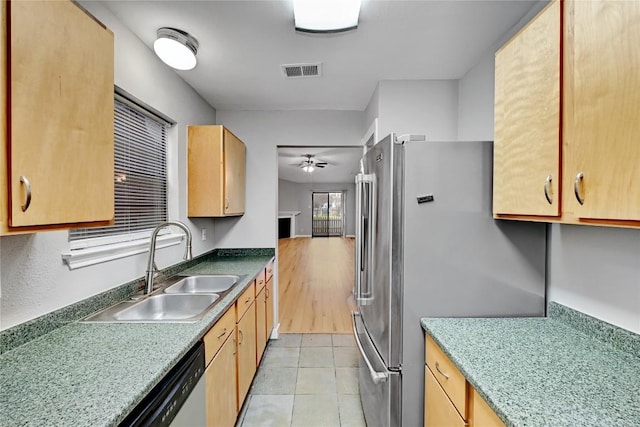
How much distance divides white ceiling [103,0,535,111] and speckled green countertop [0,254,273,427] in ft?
5.31

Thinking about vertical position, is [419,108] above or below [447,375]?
above

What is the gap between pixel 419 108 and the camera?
A: 2.47 m

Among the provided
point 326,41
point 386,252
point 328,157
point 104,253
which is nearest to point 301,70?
point 326,41

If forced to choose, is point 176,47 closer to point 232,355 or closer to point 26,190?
point 26,190

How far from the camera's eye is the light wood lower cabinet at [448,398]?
971 millimetres

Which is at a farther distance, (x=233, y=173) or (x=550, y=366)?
(x=233, y=173)

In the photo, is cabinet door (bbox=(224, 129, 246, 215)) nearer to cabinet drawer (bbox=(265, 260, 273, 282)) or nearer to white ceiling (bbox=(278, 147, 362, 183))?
cabinet drawer (bbox=(265, 260, 273, 282))

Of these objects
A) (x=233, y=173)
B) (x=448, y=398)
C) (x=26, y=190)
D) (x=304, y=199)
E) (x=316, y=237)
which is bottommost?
(x=316, y=237)

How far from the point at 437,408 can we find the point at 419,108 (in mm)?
2146

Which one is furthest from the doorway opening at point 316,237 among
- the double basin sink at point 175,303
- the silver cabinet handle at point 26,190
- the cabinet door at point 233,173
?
the silver cabinet handle at point 26,190

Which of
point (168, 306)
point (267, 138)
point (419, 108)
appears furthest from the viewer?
point (267, 138)

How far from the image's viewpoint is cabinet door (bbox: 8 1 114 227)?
79 cm

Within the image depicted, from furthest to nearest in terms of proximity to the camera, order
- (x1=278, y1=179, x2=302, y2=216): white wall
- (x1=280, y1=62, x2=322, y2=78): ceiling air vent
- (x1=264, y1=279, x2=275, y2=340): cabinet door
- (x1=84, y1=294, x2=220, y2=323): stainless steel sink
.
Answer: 1. (x1=278, y1=179, x2=302, y2=216): white wall
2. (x1=264, y1=279, x2=275, y2=340): cabinet door
3. (x1=280, y1=62, x2=322, y2=78): ceiling air vent
4. (x1=84, y1=294, x2=220, y2=323): stainless steel sink

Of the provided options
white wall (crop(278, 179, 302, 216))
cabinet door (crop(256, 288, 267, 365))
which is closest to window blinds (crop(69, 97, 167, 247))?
cabinet door (crop(256, 288, 267, 365))
